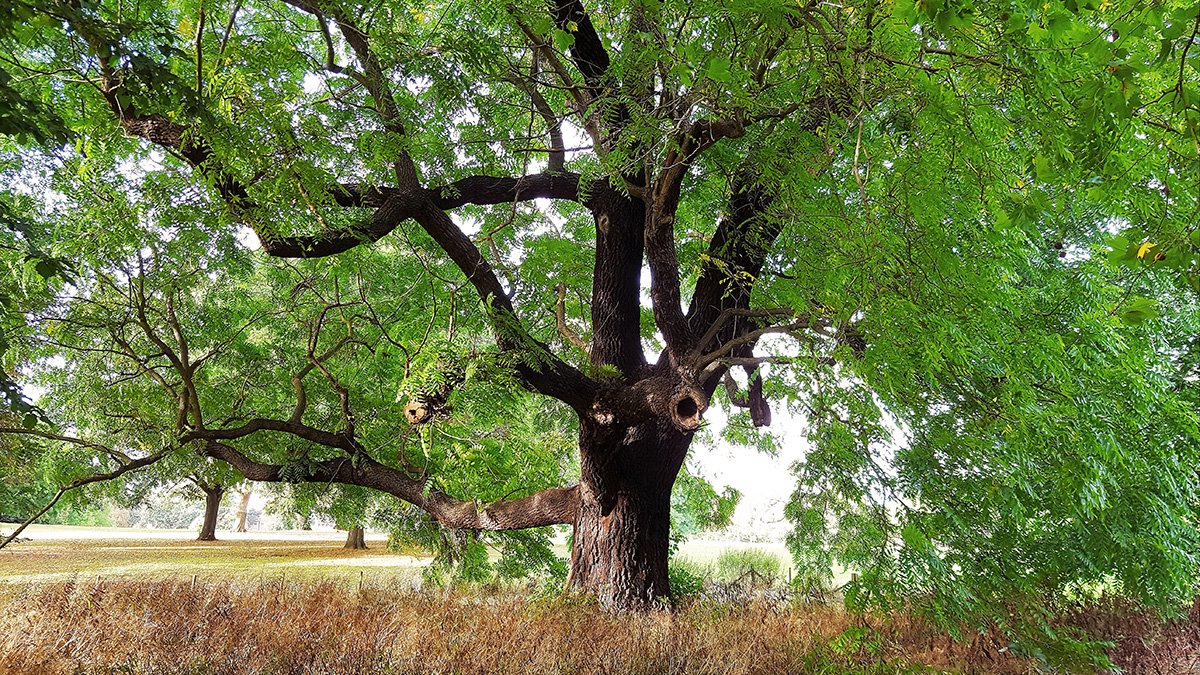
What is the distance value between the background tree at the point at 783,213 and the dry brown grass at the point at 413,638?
683 mm

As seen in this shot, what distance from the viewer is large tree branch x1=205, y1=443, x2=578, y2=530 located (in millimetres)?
7211

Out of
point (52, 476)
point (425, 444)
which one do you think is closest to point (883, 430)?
point (425, 444)

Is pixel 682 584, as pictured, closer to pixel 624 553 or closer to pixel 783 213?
pixel 624 553

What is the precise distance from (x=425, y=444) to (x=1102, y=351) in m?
5.02

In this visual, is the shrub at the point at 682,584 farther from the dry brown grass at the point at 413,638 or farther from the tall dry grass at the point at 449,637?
the dry brown grass at the point at 413,638

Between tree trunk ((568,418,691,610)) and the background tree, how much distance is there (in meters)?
0.03

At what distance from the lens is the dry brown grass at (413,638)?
3488mm

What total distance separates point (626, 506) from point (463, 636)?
265cm

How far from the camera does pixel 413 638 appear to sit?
4.00 metres

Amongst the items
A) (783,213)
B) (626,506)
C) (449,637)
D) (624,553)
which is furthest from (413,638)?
(783,213)

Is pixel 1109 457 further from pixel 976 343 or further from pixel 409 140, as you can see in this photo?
pixel 409 140

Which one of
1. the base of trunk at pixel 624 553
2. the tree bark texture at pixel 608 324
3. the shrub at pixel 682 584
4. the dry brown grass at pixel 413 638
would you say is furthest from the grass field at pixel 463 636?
the tree bark texture at pixel 608 324

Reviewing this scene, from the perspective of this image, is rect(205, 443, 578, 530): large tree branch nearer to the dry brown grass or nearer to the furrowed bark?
the dry brown grass

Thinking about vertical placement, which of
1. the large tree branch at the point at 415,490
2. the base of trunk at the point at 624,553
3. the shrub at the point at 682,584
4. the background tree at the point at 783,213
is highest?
the background tree at the point at 783,213
